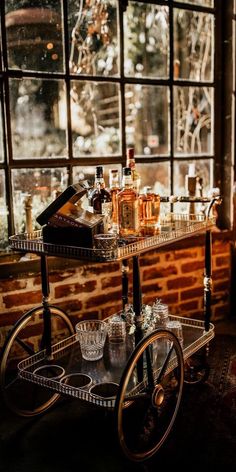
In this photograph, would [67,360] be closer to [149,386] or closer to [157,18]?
[149,386]

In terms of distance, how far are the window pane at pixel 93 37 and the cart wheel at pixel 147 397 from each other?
5.12 feet

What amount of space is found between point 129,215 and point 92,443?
0.95 m

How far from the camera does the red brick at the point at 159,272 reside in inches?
121

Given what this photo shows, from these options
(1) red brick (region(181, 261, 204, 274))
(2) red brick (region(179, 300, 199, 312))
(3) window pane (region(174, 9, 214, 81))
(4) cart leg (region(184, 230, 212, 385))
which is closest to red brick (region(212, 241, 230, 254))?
(1) red brick (region(181, 261, 204, 274))

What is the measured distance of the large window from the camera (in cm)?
259

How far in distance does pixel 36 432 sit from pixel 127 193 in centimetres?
109

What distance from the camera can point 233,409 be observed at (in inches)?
89.6

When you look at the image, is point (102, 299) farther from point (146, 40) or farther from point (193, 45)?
point (193, 45)

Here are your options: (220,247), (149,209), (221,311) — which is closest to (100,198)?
(149,209)

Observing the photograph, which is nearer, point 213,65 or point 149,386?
point 149,386

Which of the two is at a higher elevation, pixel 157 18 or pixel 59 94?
pixel 157 18

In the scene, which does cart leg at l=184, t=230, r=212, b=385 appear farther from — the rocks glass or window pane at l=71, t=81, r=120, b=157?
window pane at l=71, t=81, r=120, b=157

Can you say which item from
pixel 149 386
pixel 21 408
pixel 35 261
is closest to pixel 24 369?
pixel 21 408

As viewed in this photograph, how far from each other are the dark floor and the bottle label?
0.79 metres
